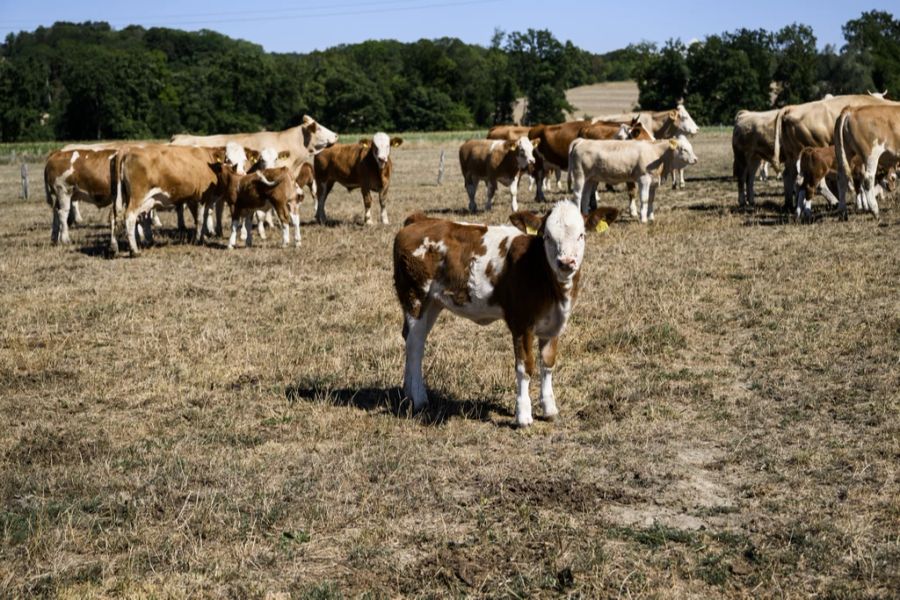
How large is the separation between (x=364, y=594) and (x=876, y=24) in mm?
118487

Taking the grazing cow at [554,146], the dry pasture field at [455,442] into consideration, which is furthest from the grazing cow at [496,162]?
the dry pasture field at [455,442]

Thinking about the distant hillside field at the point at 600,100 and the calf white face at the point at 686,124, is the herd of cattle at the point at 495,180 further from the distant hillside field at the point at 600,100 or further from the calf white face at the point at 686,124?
the distant hillside field at the point at 600,100

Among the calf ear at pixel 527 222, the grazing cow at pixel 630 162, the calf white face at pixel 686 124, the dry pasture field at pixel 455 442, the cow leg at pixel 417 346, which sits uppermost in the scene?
the calf white face at pixel 686 124

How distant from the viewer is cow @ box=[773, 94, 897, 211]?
63.7 feet

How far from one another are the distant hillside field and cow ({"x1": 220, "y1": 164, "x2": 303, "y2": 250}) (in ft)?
253

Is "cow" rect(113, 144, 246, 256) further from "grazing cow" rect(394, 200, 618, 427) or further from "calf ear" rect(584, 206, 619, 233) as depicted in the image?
"calf ear" rect(584, 206, 619, 233)

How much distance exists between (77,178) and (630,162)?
10.3 m

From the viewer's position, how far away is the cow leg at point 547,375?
786cm

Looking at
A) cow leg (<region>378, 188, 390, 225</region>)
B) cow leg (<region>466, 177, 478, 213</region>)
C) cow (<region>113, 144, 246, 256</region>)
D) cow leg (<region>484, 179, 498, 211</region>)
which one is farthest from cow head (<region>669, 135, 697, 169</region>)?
cow (<region>113, 144, 246, 256</region>)

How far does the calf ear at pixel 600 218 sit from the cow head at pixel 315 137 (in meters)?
15.5

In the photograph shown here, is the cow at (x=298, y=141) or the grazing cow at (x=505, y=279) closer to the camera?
the grazing cow at (x=505, y=279)

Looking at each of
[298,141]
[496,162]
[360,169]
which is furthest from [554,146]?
[298,141]

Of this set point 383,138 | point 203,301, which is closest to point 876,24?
point 383,138

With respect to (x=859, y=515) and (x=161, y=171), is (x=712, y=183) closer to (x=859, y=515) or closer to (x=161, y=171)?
(x=161, y=171)
